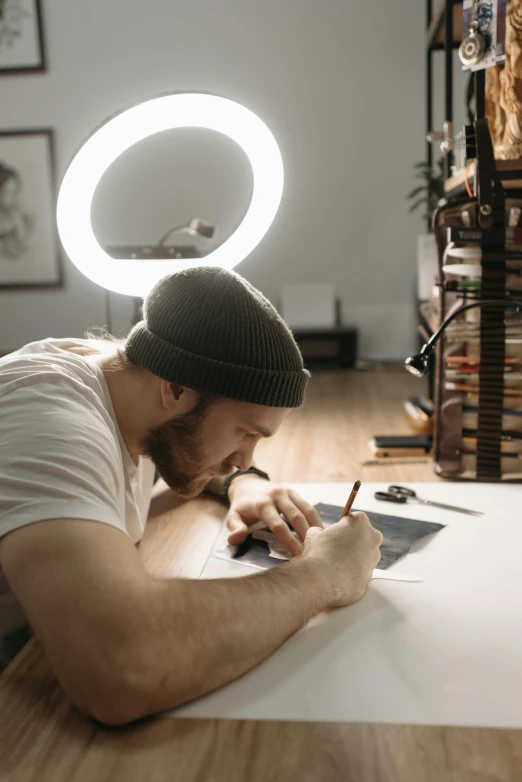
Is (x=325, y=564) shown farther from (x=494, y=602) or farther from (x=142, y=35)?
(x=142, y=35)

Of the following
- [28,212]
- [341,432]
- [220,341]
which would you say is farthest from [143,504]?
[28,212]

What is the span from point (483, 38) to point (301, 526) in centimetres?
96

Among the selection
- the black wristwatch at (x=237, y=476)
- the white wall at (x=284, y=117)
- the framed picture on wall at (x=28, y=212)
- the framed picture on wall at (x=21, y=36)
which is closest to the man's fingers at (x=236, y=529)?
the black wristwatch at (x=237, y=476)

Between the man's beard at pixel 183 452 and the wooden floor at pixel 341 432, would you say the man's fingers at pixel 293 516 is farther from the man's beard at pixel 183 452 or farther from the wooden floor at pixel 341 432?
the wooden floor at pixel 341 432

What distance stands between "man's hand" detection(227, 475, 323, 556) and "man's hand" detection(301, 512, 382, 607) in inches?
3.3

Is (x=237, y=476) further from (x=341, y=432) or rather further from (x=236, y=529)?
(x=341, y=432)

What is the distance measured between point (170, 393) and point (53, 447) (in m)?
0.24

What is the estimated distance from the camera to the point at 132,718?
66 cm

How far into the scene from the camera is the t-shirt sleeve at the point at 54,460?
2.26ft

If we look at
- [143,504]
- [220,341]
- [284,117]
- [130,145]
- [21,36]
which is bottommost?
[143,504]

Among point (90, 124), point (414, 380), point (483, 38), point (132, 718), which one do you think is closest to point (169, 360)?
point (132, 718)

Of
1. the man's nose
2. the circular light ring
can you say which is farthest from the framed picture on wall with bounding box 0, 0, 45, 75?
the man's nose

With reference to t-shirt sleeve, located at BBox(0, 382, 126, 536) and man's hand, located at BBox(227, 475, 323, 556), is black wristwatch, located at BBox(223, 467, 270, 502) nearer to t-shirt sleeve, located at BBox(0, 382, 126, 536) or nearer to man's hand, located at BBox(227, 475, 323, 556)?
man's hand, located at BBox(227, 475, 323, 556)

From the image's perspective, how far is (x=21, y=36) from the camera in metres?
4.27
